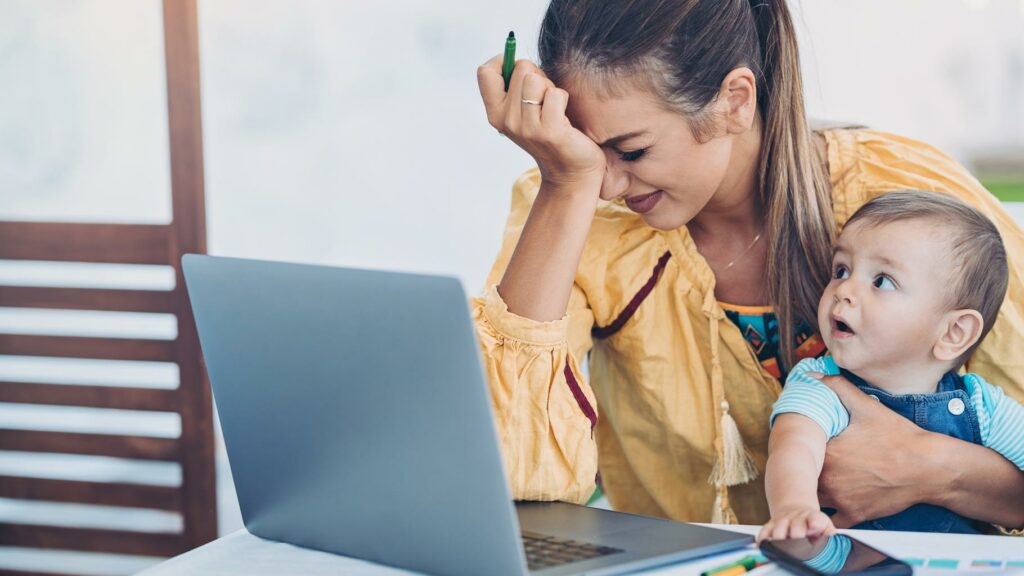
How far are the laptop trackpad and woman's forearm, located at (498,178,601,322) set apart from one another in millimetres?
257

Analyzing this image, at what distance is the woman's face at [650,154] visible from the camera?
1.30 m

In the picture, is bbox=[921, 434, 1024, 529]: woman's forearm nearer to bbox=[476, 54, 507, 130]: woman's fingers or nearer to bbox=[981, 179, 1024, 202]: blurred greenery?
bbox=[476, 54, 507, 130]: woman's fingers

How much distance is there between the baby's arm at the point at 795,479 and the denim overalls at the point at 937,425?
131mm

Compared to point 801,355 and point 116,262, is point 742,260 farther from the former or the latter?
point 116,262

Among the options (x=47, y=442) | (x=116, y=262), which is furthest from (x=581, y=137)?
(x=47, y=442)

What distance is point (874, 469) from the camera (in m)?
1.21

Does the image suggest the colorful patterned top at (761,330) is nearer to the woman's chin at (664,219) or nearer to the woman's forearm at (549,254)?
the woman's chin at (664,219)

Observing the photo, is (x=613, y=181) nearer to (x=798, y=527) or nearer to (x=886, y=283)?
(x=886, y=283)

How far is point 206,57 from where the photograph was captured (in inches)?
120

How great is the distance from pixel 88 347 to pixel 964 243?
2.17 metres

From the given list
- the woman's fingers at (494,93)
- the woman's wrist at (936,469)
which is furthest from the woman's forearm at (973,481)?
the woman's fingers at (494,93)

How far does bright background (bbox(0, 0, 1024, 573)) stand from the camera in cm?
273

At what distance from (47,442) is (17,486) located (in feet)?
0.49

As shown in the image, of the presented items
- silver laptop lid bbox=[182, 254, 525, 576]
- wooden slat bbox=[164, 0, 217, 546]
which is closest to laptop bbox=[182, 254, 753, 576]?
silver laptop lid bbox=[182, 254, 525, 576]
